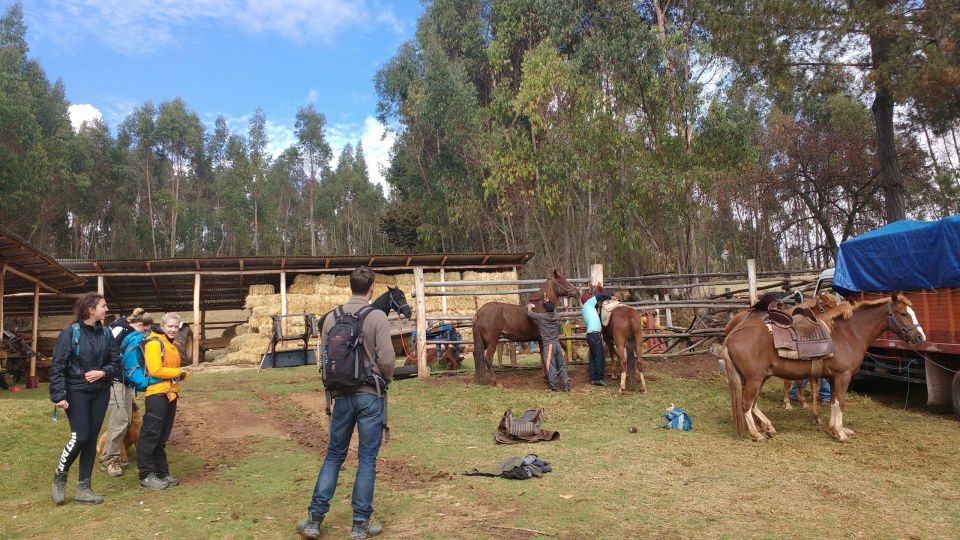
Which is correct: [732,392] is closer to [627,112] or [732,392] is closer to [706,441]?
[706,441]

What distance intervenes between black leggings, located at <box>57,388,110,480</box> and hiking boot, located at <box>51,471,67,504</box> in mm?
54

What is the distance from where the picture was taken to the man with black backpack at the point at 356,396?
4.07 metres

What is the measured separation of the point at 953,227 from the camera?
25.1 ft

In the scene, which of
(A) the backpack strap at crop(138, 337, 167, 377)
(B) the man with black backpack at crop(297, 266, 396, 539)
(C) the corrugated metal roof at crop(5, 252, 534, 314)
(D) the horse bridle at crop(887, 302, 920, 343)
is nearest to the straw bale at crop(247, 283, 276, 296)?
(C) the corrugated metal roof at crop(5, 252, 534, 314)

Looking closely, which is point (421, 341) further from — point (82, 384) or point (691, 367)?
point (82, 384)

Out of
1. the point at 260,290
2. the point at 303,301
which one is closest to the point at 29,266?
the point at 260,290

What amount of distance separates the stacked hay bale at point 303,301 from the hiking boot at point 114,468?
11967 millimetres

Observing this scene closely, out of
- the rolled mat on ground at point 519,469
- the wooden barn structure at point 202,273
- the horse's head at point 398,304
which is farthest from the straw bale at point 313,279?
the rolled mat on ground at point 519,469

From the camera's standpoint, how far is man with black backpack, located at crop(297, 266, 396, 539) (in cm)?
407

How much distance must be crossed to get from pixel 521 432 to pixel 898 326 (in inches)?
184

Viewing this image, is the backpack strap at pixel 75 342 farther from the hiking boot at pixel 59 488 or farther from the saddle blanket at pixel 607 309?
the saddle blanket at pixel 607 309

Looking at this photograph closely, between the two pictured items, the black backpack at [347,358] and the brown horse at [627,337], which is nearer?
the black backpack at [347,358]

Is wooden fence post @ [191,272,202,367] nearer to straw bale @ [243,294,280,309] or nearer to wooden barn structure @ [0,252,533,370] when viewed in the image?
wooden barn structure @ [0,252,533,370]

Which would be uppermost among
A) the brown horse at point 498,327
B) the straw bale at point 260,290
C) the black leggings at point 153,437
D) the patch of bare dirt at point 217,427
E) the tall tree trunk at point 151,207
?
the tall tree trunk at point 151,207
